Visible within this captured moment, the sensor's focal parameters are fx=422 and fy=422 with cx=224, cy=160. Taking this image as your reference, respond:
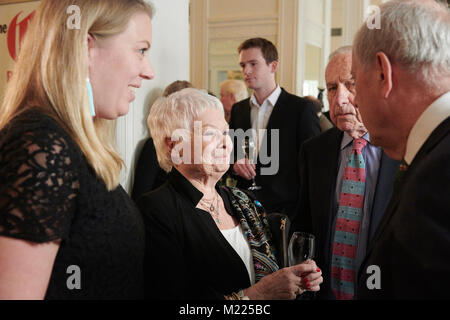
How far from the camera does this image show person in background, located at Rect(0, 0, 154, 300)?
899 millimetres

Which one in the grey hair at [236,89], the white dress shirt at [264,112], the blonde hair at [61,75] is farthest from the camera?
the grey hair at [236,89]

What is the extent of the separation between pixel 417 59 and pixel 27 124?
98 cm

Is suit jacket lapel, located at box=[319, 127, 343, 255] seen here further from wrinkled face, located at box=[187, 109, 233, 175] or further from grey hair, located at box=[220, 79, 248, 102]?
grey hair, located at box=[220, 79, 248, 102]

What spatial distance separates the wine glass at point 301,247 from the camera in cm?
158

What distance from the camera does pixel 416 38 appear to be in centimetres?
111

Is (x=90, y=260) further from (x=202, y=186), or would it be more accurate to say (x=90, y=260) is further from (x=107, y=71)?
(x=202, y=186)

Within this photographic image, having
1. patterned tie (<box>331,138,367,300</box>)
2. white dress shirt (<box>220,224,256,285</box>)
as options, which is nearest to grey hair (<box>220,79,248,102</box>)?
patterned tie (<box>331,138,367,300</box>)

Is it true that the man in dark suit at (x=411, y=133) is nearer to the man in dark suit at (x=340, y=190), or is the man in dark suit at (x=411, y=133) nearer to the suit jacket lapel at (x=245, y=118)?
the man in dark suit at (x=340, y=190)

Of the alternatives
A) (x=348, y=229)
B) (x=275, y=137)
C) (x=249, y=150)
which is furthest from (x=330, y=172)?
(x=275, y=137)

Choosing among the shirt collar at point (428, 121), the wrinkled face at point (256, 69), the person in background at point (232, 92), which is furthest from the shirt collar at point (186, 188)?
the person in background at point (232, 92)

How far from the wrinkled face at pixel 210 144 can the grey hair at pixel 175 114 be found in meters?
0.03

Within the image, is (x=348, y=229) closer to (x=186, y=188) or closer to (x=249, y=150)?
(x=186, y=188)

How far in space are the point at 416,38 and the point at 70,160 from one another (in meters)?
0.93

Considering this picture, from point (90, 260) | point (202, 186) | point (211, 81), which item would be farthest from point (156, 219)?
point (211, 81)
